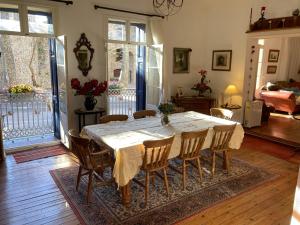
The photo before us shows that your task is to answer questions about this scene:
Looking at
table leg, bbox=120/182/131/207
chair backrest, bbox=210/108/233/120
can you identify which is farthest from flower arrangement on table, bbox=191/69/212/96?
table leg, bbox=120/182/131/207

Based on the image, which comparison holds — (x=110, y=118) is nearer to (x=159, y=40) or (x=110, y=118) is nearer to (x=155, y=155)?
(x=155, y=155)

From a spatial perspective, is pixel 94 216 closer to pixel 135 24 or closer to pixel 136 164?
pixel 136 164

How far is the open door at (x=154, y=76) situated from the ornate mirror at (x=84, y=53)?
1.48 m

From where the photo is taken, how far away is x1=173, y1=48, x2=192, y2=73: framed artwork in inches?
248

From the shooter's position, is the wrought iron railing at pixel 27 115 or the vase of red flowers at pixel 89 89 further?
the wrought iron railing at pixel 27 115

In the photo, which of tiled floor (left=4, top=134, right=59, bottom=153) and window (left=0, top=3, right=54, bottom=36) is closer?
window (left=0, top=3, right=54, bottom=36)

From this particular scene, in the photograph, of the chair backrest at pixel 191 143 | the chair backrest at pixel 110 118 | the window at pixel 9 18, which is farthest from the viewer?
the window at pixel 9 18

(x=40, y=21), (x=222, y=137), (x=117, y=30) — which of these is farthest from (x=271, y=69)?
(x=40, y=21)

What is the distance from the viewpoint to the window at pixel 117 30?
17.4 feet

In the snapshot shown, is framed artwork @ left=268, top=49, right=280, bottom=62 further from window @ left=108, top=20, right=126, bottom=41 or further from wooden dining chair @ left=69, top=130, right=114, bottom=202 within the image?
wooden dining chair @ left=69, top=130, right=114, bottom=202

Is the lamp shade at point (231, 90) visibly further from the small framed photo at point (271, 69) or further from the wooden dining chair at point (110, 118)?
the small framed photo at point (271, 69)

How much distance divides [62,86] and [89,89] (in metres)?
0.50

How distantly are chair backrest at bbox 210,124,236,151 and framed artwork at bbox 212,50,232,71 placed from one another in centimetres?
325

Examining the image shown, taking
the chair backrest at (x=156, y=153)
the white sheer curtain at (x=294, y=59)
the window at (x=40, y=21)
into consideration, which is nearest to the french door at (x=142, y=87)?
the window at (x=40, y=21)
